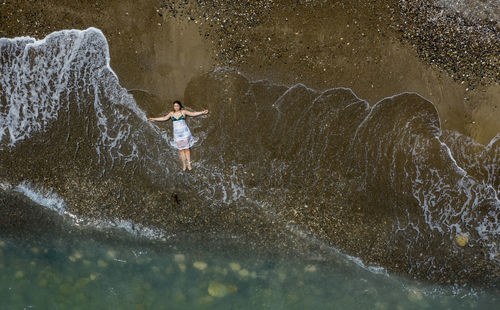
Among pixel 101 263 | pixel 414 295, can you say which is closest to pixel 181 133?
pixel 101 263

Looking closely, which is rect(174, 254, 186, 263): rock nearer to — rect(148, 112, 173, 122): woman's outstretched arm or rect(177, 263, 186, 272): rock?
rect(177, 263, 186, 272): rock

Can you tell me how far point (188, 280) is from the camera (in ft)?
21.3

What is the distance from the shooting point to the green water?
6324 mm

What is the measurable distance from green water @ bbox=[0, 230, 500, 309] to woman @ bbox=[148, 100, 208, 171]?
1.60 meters

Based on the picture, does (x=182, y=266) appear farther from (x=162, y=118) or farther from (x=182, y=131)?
(x=162, y=118)

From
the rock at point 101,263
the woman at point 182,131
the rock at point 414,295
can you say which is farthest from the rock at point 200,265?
the rock at point 414,295

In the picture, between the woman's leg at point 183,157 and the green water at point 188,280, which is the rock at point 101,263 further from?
the woman's leg at point 183,157

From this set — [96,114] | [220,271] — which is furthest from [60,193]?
[220,271]

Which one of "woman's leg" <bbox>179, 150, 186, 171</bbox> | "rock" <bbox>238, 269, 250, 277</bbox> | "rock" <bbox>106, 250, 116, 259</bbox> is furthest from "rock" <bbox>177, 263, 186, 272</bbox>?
"woman's leg" <bbox>179, 150, 186, 171</bbox>

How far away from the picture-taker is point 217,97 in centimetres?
600

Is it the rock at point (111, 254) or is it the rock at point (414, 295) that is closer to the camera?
the rock at point (414, 295)

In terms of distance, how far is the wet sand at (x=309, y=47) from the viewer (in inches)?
233

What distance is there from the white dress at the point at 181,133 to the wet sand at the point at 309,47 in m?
0.45

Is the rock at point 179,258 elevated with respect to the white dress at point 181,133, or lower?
lower
